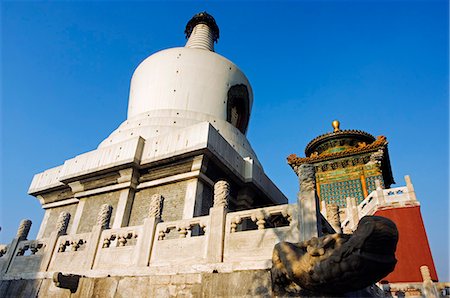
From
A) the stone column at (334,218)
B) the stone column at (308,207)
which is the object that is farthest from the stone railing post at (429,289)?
the stone column at (308,207)

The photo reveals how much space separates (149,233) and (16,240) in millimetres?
4908

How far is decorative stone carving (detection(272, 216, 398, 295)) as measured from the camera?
3844mm

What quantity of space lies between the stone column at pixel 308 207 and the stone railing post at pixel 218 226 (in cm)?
150

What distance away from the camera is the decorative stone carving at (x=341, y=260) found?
384cm

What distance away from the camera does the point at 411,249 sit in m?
13.3

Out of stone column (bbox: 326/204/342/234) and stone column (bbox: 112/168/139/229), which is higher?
stone column (bbox: 112/168/139/229)

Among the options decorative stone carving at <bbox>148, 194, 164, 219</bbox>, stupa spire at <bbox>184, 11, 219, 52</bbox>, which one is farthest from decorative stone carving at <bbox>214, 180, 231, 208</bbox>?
stupa spire at <bbox>184, 11, 219, 52</bbox>

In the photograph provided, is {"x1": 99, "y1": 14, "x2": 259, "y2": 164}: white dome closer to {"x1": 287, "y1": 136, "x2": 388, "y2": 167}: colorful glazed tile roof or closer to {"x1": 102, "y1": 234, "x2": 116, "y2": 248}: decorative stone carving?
{"x1": 102, "y1": 234, "x2": 116, "y2": 248}: decorative stone carving

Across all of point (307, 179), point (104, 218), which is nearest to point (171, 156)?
point (104, 218)

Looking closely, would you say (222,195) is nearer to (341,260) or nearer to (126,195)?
(341,260)

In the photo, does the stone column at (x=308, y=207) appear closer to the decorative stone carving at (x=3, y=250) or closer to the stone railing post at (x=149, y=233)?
the stone railing post at (x=149, y=233)

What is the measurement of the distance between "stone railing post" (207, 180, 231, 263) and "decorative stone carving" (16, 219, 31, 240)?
251 inches

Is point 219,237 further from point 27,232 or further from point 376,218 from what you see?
Answer: point 27,232

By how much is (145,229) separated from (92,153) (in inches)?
212
